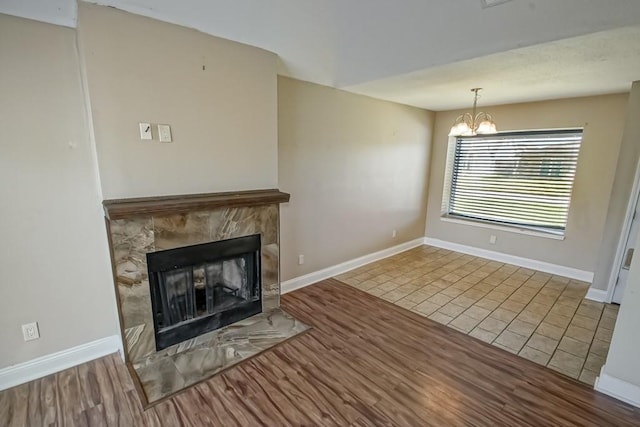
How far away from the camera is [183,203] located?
209 cm

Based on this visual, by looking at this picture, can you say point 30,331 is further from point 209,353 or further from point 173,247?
point 209,353

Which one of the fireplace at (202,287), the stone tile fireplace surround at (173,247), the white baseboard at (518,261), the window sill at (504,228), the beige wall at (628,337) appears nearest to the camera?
the beige wall at (628,337)

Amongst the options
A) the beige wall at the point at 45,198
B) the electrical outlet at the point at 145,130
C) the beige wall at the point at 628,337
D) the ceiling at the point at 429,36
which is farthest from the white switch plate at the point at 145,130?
the beige wall at the point at 628,337

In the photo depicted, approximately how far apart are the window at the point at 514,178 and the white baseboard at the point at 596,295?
0.90m

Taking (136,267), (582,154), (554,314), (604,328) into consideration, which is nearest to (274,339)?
(136,267)

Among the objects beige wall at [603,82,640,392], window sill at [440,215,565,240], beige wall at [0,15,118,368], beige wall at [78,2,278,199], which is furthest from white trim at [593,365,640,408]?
beige wall at [0,15,118,368]

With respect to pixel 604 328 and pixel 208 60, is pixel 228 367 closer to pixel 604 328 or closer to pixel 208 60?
pixel 208 60

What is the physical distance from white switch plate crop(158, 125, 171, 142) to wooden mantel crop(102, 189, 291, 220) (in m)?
0.41

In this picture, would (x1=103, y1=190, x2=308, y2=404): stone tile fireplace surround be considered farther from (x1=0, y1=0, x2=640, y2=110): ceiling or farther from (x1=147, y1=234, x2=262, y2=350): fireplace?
(x1=0, y1=0, x2=640, y2=110): ceiling

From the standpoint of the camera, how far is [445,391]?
2.03 m

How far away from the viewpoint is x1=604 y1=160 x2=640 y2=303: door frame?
298cm

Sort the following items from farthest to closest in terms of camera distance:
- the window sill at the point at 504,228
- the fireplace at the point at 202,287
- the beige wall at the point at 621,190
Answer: the window sill at the point at 504,228, the beige wall at the point at 621,190, the fireplace at the point at 202,287

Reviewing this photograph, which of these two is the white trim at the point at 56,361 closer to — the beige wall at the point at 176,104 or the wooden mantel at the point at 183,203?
the wooden mantel at the point at 183,203

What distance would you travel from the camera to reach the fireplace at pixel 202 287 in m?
2.22
